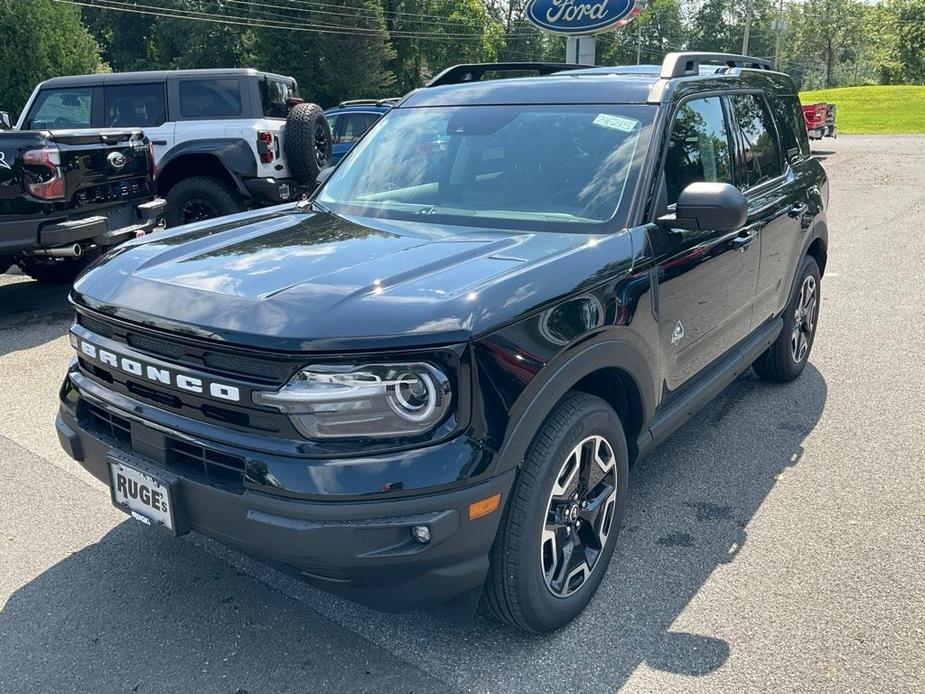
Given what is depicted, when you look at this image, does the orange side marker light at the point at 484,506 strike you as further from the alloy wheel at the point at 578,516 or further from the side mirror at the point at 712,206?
the side mirror at the point at 712,206

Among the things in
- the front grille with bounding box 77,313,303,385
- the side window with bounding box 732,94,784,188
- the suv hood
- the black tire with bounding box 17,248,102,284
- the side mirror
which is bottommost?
the black tire with bounding box 17,248,102,284

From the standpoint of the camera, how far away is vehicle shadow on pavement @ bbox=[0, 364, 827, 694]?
98.7 inches

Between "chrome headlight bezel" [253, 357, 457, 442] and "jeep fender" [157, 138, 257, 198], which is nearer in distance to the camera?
"chrome headlight bezel" [253, 357, 457, 442]

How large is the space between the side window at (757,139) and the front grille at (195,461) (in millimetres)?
2923

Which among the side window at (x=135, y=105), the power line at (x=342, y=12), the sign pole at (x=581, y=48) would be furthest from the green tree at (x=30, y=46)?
the side window at (x=135, y=105)

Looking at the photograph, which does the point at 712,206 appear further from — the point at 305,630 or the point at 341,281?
the point at 305,630

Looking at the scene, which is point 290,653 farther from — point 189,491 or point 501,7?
point 501,7

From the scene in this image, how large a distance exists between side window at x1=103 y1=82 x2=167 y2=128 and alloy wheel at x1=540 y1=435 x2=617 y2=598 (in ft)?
26.3

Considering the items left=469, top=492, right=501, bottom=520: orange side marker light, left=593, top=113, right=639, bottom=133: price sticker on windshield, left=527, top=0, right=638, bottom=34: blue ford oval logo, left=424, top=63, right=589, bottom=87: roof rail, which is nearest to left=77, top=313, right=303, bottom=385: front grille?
left=469, top=492, right=501, bottom=520: orange side marker light

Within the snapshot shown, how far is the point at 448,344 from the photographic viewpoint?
2127 mm

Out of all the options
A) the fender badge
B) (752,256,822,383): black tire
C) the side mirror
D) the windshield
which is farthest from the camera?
the fender badge

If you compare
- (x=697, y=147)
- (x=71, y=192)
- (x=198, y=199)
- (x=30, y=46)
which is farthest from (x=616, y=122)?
(x=30, y=46)

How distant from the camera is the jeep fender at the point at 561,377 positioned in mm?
2275

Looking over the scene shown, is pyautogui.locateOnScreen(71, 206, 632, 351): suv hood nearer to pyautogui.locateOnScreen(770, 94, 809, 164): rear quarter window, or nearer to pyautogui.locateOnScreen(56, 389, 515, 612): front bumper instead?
pyautogui.locateOnScreen(56, 389, 515, 612): front bumper
